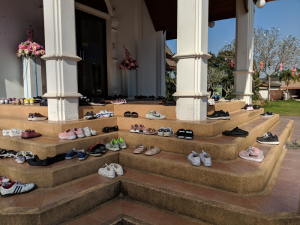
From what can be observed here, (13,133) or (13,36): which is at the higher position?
(13,36)

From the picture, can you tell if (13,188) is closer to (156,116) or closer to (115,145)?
(115,145)

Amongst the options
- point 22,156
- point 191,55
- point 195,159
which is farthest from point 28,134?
point 191,55

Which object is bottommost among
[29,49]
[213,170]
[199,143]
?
[213,170]

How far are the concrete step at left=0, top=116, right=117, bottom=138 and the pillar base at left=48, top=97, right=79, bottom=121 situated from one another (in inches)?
6.5

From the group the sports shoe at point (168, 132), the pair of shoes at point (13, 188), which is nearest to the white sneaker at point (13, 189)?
the pair of shoes at point (13, 188)

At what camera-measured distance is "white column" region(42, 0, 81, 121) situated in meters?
3.62

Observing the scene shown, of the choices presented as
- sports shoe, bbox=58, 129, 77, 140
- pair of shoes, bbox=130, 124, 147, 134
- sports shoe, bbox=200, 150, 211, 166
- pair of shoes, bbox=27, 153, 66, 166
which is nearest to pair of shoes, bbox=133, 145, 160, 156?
pair of shoes, bbox=130, 124, 147, 134

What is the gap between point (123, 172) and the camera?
306 cm

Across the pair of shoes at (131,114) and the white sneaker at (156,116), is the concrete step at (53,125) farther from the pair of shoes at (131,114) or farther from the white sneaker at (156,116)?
the white sneaker at (156,116)

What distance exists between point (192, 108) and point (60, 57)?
2.37 m

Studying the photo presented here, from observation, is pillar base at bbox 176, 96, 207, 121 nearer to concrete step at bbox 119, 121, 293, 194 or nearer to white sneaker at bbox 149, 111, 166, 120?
white sneaker at bbox 149, 111, 166, 120

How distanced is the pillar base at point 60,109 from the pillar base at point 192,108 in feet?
6.27

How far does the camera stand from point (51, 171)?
2531mm

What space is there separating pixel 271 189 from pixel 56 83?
346cm
